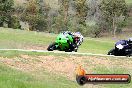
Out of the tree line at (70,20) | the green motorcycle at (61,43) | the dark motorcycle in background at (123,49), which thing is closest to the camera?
the dark motorcycle in background at (123,49)

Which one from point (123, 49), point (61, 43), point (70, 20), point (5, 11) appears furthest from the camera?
point (70, 20)

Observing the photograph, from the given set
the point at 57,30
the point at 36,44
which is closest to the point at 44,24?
the point at 57,30

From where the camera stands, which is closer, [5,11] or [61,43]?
[61,43]

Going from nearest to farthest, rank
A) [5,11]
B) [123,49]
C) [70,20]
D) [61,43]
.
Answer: [123,49] < [61,43] < [5,11] < [70,20]

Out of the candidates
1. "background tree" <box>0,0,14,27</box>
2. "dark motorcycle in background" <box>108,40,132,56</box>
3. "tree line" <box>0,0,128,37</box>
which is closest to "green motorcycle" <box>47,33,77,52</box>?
"dark motorcycle in background" <box>108,40,132,56</box>

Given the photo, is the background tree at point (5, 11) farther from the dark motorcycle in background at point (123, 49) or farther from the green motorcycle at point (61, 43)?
the dark motorcycle in background at point (123, 49)

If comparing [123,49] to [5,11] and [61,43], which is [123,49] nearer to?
[61,43]

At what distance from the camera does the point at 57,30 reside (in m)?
105

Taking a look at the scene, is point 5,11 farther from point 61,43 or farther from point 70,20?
point 61,43

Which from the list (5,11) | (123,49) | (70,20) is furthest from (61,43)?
(70,20)

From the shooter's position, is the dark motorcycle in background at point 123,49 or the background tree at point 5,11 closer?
the dark motorcycle in background at point 123,49

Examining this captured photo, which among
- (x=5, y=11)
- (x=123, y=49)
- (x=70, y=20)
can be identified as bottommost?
(x=70, y=20)

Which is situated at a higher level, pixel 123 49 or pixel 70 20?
pixel 123 49

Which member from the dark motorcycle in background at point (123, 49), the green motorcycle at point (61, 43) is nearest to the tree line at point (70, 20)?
the green motorcycle at point (61, 43)
